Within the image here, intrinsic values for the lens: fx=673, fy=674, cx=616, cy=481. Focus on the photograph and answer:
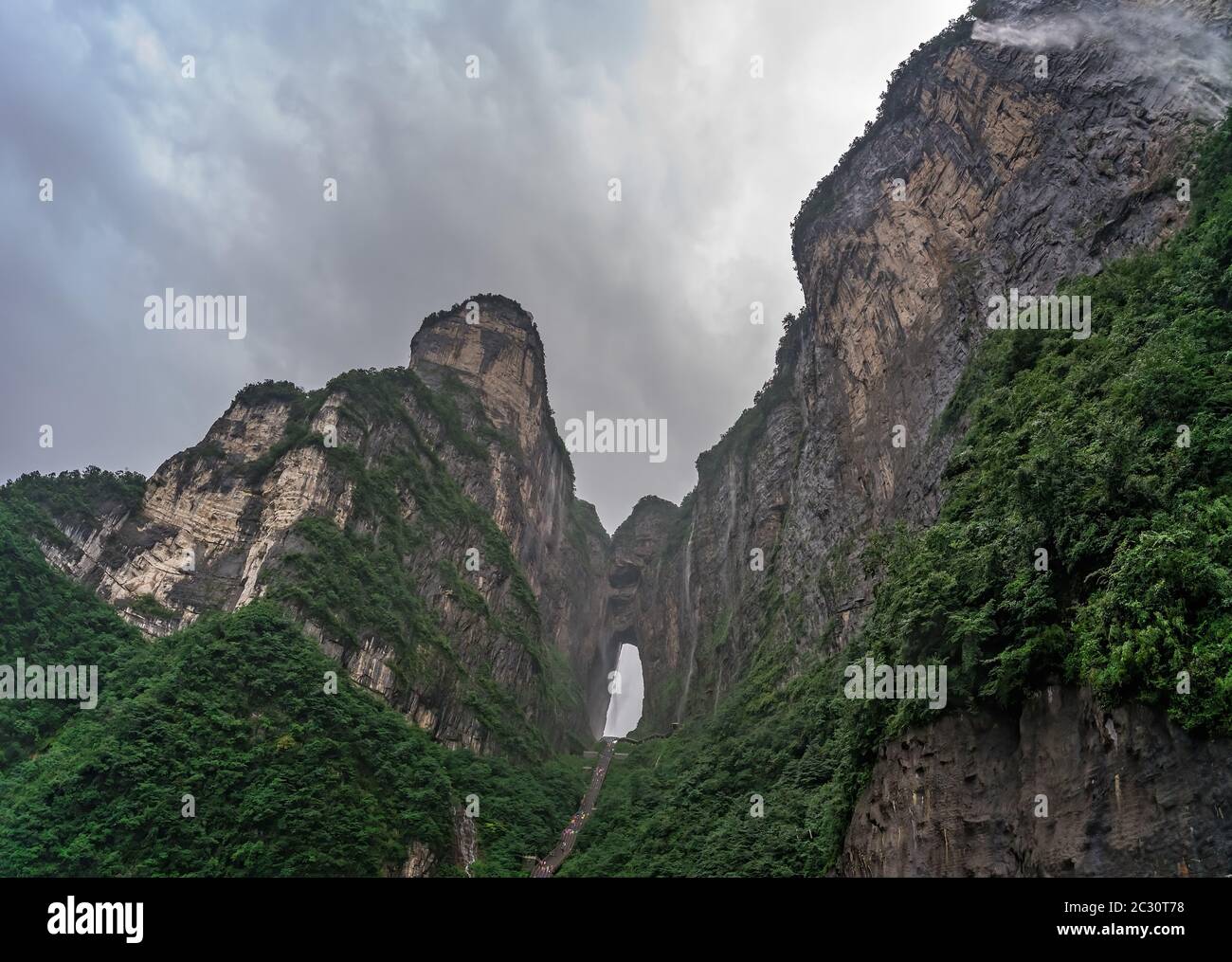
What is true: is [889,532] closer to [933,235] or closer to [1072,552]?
[933,235]

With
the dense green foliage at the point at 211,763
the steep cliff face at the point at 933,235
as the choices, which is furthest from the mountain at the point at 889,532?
the dense green foliage at the point at 211,763

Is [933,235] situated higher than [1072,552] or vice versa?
[933,235]

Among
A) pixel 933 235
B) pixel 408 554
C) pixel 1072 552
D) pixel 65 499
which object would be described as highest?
pixel 933 235

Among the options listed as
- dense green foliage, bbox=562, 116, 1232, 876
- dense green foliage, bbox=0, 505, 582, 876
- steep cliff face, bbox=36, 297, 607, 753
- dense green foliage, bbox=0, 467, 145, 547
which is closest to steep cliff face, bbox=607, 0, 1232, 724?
dense green foliage, bbox=562, 116, 1232, 876

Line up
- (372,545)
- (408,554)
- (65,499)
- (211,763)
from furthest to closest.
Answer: (408,554) → (372,545) → (65,499) → (211,763)

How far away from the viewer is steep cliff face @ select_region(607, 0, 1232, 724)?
2602 cm

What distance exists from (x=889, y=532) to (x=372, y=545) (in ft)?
101

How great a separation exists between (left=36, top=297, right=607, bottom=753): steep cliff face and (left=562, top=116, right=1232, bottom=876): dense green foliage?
56.1 ft

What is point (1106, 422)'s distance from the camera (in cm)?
1355

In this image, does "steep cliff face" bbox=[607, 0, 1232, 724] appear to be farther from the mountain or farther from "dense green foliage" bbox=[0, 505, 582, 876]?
"dense green foliage" bbox=[0, 505, 582, 876]

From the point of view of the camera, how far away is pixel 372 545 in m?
43.2

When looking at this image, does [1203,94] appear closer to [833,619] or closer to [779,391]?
[833,619]

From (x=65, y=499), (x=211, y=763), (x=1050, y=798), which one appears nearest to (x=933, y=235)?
(x=1050, y=798)
